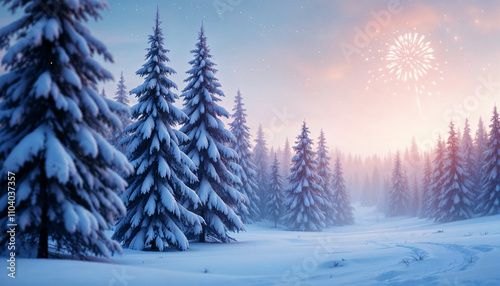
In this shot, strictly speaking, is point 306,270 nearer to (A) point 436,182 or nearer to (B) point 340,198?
(A) point 436,182

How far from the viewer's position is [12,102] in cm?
713

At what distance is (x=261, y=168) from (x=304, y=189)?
18.1 meters

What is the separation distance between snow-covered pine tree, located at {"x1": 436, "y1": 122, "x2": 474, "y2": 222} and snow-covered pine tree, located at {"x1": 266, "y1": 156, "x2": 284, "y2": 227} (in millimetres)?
22395

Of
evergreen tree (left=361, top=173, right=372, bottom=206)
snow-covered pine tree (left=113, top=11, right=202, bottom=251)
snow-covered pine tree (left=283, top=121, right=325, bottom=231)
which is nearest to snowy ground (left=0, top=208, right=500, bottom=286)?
snow-covered pine tree (left=113, top=11, right=202, bottom=251)

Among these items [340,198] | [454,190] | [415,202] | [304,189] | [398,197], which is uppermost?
[304,189]

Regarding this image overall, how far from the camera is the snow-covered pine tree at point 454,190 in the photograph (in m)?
37.6

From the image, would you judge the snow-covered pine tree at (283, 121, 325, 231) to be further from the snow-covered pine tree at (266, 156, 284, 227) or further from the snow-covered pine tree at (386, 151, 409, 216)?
the snow-covered pine tree at (386, 151, 409, 216)

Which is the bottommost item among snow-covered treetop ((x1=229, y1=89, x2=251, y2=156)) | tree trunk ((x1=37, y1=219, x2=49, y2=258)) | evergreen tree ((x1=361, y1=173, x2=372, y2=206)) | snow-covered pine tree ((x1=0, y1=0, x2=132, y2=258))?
evergreen tree ((x1=361, y1=173, x2=372, y2=206))

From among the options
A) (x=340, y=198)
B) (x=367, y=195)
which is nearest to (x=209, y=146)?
(x=340, y=198)

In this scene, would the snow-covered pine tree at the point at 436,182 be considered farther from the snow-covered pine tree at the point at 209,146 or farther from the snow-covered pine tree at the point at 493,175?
the snow-covered pine tree at the point at 209,146

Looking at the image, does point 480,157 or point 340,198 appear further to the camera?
point 340,198

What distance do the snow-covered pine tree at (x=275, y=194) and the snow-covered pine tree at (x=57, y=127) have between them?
40.2 meters

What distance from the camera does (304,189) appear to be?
124ft

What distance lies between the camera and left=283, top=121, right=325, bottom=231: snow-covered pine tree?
37219 mm
